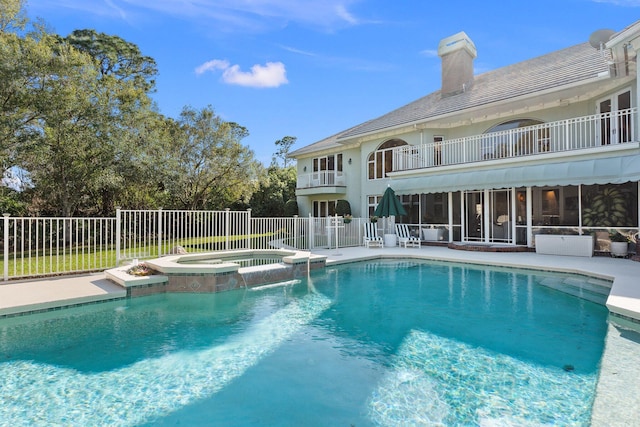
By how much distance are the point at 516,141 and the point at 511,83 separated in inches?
169

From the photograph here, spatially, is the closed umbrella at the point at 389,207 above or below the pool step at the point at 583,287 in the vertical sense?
above

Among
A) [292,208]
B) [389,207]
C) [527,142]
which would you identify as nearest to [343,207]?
[292,208]

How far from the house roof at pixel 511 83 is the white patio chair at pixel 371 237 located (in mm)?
7778

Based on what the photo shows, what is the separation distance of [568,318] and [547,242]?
35.6ft

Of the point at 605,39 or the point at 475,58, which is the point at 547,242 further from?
the point at 475,58

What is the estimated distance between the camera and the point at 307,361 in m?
6.29

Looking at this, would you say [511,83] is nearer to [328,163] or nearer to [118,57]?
[328,163]

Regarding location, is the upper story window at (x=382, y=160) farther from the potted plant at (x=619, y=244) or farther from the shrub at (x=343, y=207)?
the potted plant at (x=619, y=244)

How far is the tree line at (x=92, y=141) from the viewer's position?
17172mm

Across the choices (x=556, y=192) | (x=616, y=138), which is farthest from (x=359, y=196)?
(x=616, y=138)

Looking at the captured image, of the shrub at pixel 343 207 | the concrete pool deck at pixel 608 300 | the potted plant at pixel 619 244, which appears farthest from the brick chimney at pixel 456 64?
the potted plant at pixel 619 244

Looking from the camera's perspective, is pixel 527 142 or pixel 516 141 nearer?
pixel 527 142

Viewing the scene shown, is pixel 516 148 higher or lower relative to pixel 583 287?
higher

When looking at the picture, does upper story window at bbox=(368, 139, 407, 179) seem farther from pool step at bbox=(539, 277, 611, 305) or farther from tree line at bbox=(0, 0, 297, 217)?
pool step at bbox=(539, 277, 611, 305)
